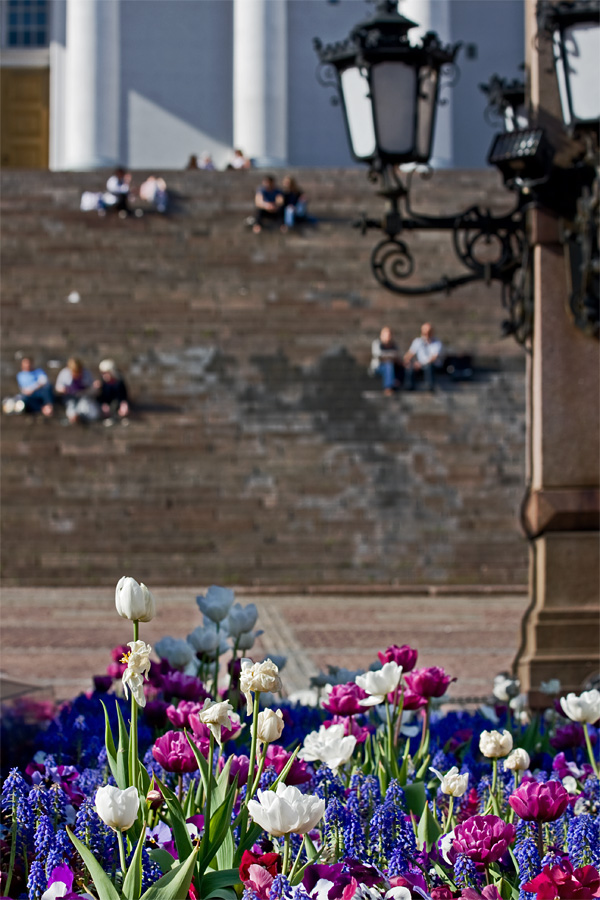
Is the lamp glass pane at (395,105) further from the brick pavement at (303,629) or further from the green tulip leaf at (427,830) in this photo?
the green tulip leaf at (427,830)

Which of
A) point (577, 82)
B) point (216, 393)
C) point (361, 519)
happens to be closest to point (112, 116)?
point (216, 393)

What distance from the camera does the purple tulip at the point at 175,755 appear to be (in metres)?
2.58

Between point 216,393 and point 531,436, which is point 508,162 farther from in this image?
point 216,393

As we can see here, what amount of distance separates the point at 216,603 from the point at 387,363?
15.5m

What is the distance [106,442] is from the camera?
1848 centimetres

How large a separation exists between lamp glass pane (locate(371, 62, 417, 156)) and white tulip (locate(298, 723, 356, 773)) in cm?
365

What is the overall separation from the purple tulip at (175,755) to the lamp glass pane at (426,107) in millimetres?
4020

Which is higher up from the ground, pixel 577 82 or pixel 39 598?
pixel 577 82

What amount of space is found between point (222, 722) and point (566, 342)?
373 cm

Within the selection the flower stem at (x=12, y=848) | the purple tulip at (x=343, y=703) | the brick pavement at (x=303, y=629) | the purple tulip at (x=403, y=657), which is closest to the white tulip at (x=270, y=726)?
the flower stem at (x=12, y=848)

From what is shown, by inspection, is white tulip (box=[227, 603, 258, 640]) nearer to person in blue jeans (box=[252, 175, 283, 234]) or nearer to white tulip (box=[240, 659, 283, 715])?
white tulip (box=[240, 659, 283, 715])

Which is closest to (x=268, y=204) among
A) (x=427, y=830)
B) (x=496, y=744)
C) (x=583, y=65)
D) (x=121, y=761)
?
(x=583, y=65)

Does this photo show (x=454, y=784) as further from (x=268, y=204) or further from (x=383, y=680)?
(x=268, y=204)

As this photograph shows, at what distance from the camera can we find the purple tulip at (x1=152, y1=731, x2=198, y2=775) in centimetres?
258
